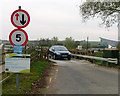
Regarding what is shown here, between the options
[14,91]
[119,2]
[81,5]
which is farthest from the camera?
[81,5]

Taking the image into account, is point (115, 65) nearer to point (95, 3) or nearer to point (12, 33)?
point (95, 3)

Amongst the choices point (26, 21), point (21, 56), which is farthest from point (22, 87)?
point (26, 21)

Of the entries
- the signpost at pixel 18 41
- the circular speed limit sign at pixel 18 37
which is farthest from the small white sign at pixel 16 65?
the circular speed limit sign at pixel 18 37

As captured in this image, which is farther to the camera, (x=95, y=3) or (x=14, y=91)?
(x=95, y=3)

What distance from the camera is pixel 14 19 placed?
19.7 feet

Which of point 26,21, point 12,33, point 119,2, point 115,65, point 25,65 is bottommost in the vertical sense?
point 115,65

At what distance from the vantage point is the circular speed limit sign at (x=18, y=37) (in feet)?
19.8

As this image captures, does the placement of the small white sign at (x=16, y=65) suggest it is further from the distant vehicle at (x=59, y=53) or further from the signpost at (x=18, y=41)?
the distant vehicle at (x=59, y=53)

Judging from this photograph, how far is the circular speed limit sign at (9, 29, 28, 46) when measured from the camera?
6.02m

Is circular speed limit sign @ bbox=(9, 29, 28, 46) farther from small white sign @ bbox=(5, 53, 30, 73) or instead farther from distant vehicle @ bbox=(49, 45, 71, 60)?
distant vehicle @ bbox=(49, 45, 71, 60)

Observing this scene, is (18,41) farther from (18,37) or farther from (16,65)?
(16,65)

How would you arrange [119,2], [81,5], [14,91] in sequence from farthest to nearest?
[81,5] → [119,2] → [14,91]

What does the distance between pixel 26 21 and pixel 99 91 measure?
3.73 m

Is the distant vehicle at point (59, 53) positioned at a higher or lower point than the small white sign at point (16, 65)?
lower
